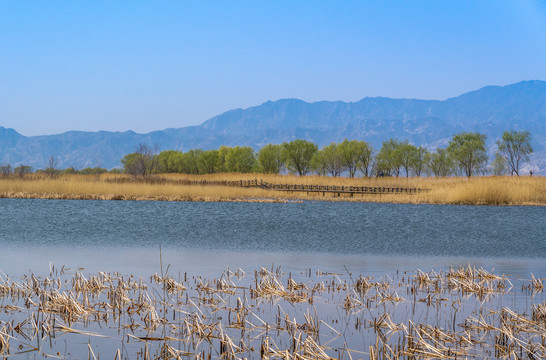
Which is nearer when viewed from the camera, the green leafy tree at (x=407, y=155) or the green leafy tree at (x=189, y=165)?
the green leafy tree at (x=407, y=155)

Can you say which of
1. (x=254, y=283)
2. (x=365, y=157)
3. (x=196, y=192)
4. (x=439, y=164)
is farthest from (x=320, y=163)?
(x=254, y=283)

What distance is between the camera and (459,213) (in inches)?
1801

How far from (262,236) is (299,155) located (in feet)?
288

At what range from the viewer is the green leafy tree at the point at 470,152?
111000mm

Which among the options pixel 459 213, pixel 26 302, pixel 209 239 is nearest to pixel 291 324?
pixel 26 302

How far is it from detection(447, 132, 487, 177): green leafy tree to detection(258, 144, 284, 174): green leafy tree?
3355 centimetres

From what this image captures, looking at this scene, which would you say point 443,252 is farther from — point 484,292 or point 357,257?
point 484,292

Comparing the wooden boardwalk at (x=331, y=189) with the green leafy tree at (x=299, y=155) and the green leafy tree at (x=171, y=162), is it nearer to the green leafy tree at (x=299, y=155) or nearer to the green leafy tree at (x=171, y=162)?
the green leafy tree at (x=299, y=155)

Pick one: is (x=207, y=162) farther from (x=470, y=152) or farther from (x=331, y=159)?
(x=470, y=152)

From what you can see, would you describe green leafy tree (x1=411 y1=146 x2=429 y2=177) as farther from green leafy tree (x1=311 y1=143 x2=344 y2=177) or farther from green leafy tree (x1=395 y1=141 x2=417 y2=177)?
green leafy tree (x1=311 y1=143 x2=344 y2=177)

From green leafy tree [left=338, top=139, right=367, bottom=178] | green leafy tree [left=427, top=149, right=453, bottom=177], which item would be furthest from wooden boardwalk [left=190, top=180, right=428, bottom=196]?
green leafy tree [left=427, top=149, right=453, bottom=177]

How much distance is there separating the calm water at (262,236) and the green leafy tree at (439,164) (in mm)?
78867

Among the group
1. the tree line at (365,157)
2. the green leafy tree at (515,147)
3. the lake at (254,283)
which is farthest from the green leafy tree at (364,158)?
the lake at (254,283)

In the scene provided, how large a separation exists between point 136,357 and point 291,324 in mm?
2666
